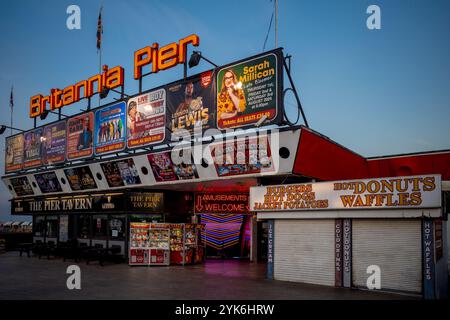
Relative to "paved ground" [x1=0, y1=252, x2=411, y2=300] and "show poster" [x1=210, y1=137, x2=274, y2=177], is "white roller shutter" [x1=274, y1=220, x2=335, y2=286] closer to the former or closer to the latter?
"paved ground" [x1=0, y1=252, x2=411, y2=300]

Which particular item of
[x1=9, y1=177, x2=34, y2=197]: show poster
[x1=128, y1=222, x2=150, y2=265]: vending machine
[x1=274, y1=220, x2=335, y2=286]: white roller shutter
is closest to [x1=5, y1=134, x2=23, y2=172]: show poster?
[x1=9, y1=177, x2=34, y2=197]: show poster

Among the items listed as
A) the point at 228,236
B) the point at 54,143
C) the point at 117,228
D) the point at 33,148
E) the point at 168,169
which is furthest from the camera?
the point at 33,148

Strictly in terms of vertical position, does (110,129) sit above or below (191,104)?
below

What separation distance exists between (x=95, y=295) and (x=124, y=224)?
35.3 feet

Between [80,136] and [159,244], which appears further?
[80,136]

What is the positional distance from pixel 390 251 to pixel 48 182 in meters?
24.0

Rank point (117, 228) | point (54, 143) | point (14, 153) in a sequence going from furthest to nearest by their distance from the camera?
point (14, 153) < point (54, 143) < point (117, 228)

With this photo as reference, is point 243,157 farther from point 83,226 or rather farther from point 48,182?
point 48,182

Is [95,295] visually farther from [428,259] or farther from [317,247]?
[428,259]

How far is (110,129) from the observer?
24812mm

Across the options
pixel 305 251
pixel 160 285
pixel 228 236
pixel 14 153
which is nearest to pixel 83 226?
pixel 228 236

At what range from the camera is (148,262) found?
21188mm

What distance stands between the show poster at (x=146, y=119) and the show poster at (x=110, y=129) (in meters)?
0.65
